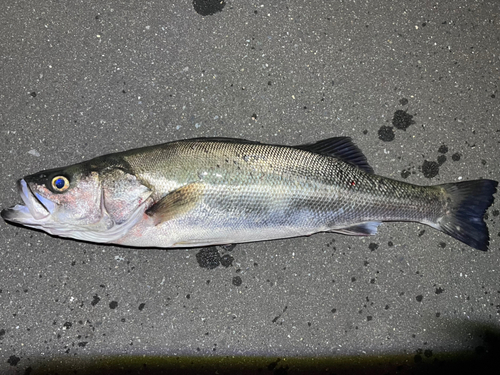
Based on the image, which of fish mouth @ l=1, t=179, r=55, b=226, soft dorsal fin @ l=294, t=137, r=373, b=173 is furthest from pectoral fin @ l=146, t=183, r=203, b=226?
soft dorsal fin @ l=294, t=137, r=373, b=173

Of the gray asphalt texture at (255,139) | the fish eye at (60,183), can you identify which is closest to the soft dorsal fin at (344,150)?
the gray asphalt texture at (255,139)

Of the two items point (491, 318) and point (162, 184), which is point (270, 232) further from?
point (491, 318)

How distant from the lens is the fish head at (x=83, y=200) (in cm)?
271

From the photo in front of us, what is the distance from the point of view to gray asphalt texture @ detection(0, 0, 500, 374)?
3.39 metres

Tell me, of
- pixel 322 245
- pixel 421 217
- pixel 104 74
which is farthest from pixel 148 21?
pixel 421 217

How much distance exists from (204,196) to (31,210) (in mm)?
1388

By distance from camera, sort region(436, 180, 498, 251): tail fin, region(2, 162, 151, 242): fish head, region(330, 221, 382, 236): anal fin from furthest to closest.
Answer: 1. region(436, 180, 498, 251): tail fin
2. region(330, 221, 382, 236): anal fin
3. region(2, 162, 151, 242): fish head

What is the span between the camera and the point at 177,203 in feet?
9.04

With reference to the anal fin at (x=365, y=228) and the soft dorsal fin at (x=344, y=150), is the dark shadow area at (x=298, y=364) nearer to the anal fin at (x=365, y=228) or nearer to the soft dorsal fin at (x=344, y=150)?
the anal fin at (x=365, y=228)

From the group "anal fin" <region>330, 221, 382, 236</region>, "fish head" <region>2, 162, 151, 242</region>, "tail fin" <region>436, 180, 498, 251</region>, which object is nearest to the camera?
"fish head" <region>2, 162, 151, 242</region>

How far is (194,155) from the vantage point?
2.83 meters

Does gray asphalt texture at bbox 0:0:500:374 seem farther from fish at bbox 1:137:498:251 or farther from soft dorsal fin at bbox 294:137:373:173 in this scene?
fish at bbox 1:137:498:251

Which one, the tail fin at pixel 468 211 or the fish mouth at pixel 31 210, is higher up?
the fish mouth at pixel 31 210

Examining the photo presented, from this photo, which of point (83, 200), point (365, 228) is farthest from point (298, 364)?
point (83, 200)
